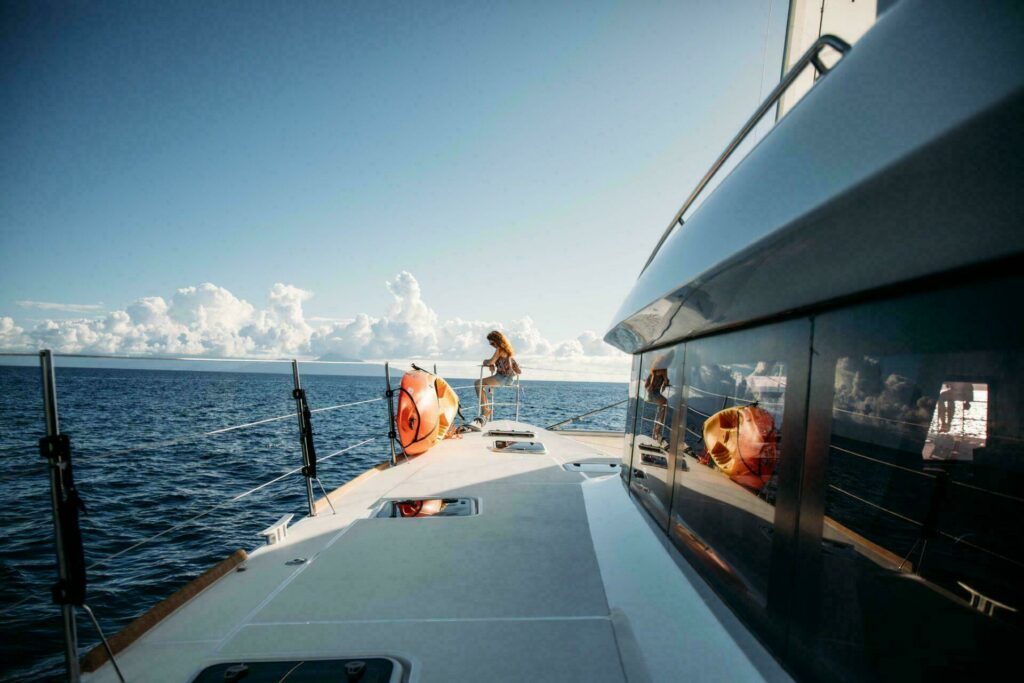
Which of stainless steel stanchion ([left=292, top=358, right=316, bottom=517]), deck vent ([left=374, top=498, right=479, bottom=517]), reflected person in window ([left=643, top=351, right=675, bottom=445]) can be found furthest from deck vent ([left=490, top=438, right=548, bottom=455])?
reflected person in window ([left=643, top=351, right=675, bottom=445])

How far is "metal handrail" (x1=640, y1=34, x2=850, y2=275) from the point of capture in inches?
37.0

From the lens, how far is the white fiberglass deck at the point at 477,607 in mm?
1563

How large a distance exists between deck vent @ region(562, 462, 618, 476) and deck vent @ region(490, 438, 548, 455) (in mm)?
726

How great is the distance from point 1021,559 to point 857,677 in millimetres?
438

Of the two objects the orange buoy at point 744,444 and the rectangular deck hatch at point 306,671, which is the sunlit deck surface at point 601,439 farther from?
the rectangular deck hatch at point 306,671

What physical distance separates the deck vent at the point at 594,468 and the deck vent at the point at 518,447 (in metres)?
0.73

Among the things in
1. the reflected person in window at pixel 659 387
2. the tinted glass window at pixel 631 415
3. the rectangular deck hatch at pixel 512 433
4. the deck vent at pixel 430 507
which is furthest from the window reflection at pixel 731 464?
the rectangular deck hatch at pixel 512 433

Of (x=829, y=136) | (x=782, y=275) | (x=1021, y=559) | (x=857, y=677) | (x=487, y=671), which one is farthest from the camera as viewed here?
(x=487, y=671)

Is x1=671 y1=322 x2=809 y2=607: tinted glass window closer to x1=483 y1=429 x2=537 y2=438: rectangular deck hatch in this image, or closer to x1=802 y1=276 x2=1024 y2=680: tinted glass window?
x1=802 y1=276 x2=1024 y2=680: tinted glass window

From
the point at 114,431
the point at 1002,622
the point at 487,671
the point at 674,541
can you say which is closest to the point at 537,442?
the point at 674,541

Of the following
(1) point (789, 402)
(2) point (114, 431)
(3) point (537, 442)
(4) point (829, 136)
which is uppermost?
(4) point (829, 136)

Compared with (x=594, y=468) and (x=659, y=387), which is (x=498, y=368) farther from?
(x=659, y=387)

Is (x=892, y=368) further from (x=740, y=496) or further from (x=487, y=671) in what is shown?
(x=487, y=671)

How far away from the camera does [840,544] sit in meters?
0.99
